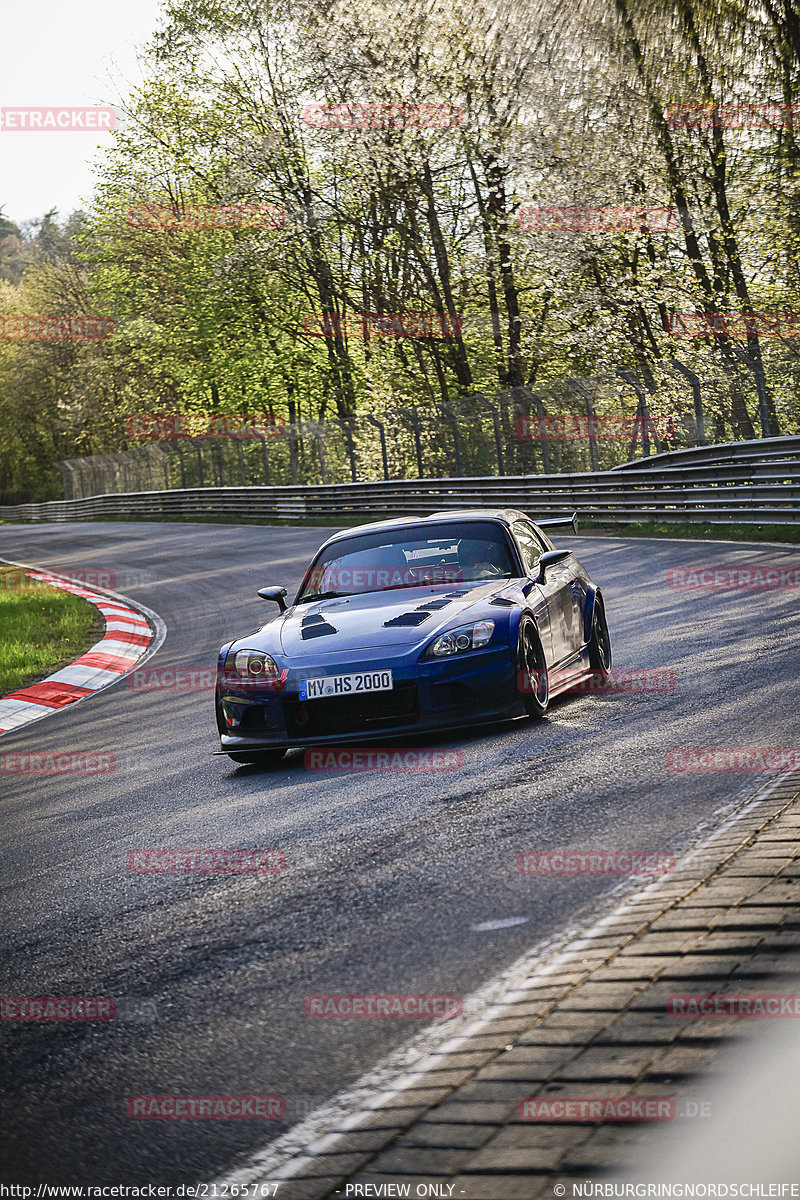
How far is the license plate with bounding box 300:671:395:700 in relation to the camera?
21.7ft

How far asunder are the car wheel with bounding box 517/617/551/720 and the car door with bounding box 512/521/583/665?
328 millimetres

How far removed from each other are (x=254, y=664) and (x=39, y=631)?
9.27m

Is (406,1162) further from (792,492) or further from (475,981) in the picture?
(792,492)

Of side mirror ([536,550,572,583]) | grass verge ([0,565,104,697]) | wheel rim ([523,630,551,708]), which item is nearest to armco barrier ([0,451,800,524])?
grass verge ([0,565,104,697])

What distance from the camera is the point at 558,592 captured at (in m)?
7.97

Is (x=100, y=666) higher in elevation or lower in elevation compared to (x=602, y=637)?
lower

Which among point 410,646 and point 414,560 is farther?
point 414,560

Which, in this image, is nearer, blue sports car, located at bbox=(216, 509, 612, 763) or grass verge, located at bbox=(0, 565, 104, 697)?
blue sports car, located at bbox=(216, 509, 612, 763)

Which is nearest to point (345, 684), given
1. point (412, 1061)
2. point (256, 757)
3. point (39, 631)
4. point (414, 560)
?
point (256, 757)

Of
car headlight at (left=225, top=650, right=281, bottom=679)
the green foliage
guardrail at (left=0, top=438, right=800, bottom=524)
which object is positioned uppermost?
the green foliage

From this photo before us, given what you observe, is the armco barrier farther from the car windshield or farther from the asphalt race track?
the car windshield

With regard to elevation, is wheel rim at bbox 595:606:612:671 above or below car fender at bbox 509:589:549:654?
below

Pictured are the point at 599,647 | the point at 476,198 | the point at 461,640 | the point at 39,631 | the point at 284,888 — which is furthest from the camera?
the point at 476,198

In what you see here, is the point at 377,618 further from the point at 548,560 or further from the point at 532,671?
the point at 548,560
